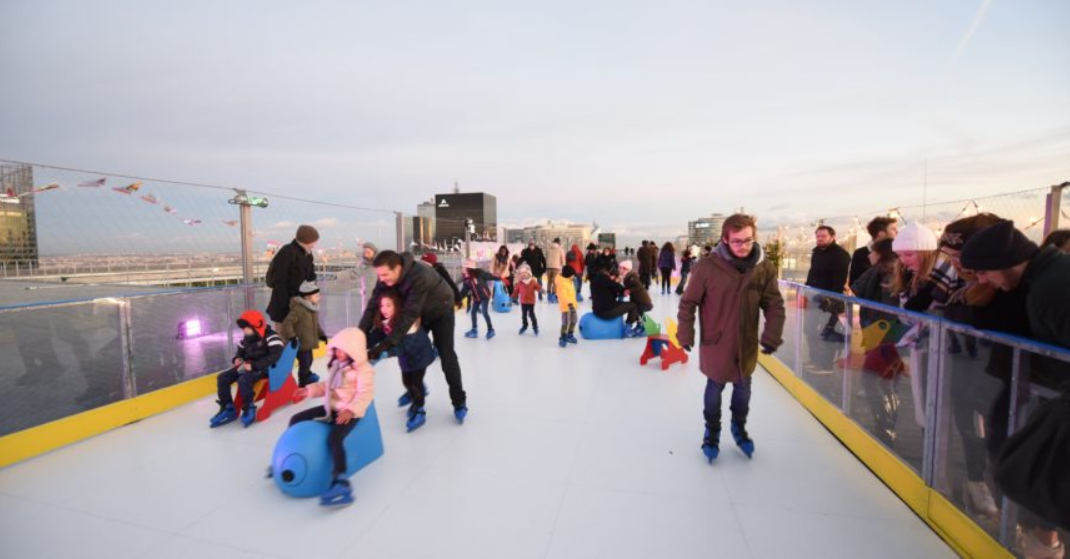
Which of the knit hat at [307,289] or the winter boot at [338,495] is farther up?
the knit hat at [307,289]

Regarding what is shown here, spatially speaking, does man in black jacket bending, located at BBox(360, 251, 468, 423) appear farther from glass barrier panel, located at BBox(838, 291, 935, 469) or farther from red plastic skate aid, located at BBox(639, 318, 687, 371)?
glass barrier panel, located at BBox(838, 291, 935, 469)

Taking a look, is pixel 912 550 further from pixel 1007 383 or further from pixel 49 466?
pixel 49 466

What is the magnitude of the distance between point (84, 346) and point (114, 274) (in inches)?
49.4

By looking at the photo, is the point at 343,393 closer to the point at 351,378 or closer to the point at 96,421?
the point at 351,378

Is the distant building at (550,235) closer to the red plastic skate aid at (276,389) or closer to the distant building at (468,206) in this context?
the distant building at (468,206)

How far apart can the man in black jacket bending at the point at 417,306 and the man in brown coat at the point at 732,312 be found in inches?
69.8

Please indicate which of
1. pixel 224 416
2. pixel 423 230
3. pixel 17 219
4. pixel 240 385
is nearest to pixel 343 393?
pixel 240 385

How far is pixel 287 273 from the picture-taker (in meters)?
4.15

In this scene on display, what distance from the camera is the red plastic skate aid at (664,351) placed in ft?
16.8

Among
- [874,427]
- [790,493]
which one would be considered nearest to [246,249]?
[790,493]

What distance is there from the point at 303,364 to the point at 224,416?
0.86m

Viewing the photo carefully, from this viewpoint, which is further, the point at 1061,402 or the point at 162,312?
the point at 162,312

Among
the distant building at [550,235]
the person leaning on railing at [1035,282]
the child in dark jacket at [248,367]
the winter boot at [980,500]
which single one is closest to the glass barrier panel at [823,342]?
the winter boot at [980,500]

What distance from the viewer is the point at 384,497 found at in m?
2.51
